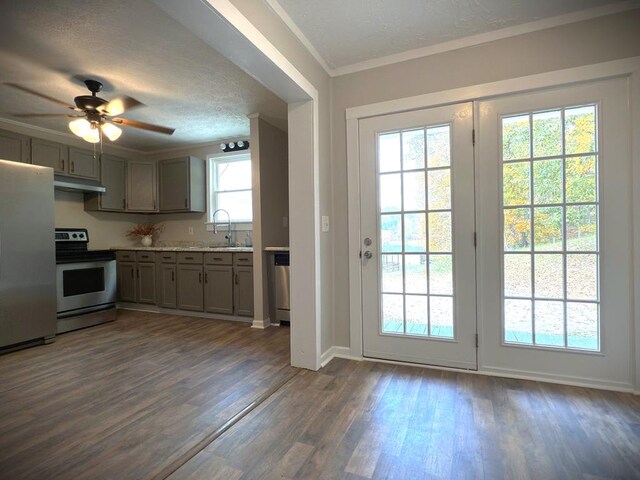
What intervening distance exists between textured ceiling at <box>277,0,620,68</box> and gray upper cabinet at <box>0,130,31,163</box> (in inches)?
148

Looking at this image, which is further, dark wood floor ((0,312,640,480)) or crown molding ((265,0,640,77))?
crown molding ((265,0,640,77))

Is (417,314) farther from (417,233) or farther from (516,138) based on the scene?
(516,138)

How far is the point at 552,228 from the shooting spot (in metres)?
2.20

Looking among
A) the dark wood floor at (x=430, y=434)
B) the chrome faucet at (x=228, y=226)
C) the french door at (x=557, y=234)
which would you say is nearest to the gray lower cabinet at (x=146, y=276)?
the chrome faucet at (x=228, y=226)

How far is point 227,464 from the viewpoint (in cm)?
147

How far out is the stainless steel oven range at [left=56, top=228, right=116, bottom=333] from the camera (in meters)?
3.57

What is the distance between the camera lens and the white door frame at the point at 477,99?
2.02m

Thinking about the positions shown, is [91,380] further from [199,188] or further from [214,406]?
[199,188]

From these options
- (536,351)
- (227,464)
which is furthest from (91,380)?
(536,351)

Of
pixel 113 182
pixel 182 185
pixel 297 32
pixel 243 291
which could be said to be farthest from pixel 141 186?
pixel 297 32

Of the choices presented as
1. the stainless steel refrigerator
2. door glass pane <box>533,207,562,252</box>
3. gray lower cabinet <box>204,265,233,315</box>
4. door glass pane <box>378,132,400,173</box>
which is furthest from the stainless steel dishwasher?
door glass pane <box>533,207,562,252</box>

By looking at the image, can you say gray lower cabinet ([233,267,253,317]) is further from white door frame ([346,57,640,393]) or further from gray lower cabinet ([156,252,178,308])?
white door frame ([346,57,640,393])

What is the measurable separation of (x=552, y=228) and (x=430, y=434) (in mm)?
1597

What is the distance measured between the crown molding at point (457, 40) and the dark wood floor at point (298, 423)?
244 centimetres
